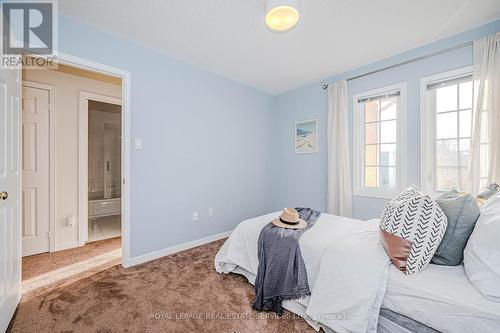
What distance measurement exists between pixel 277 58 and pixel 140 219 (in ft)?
8.30

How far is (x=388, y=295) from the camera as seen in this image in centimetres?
126

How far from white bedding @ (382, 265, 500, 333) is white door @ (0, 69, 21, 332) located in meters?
2.35

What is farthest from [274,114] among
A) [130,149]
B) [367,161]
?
[130,149]

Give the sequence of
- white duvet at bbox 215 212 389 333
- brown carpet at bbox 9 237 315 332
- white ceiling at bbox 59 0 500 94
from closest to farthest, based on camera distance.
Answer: white duvet at bbox 215 212 389 333 < brown carpet at bbox 9 237 315 332 < white ceiling at bbox 59 0 500 94

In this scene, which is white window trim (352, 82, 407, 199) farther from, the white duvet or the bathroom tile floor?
the bathroom tile floor

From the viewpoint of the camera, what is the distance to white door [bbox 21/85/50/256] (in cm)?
269

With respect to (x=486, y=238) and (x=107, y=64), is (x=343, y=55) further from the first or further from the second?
(x=107, y=64)

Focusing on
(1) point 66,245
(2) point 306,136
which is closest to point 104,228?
(1) point 66,245

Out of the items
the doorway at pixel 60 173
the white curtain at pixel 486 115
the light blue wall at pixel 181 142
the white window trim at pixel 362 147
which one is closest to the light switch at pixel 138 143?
the light blue wall at pixel 181 142

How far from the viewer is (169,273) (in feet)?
7.48

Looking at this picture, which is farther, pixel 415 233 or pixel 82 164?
pixel 82 164

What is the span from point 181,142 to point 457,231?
272 cm

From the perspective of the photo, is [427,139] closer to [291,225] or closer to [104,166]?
[291,225]

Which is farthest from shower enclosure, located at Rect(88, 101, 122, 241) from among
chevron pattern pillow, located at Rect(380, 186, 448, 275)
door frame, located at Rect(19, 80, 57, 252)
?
chevron pattern pillow, located at Rect(380, 186, 448, 275)
